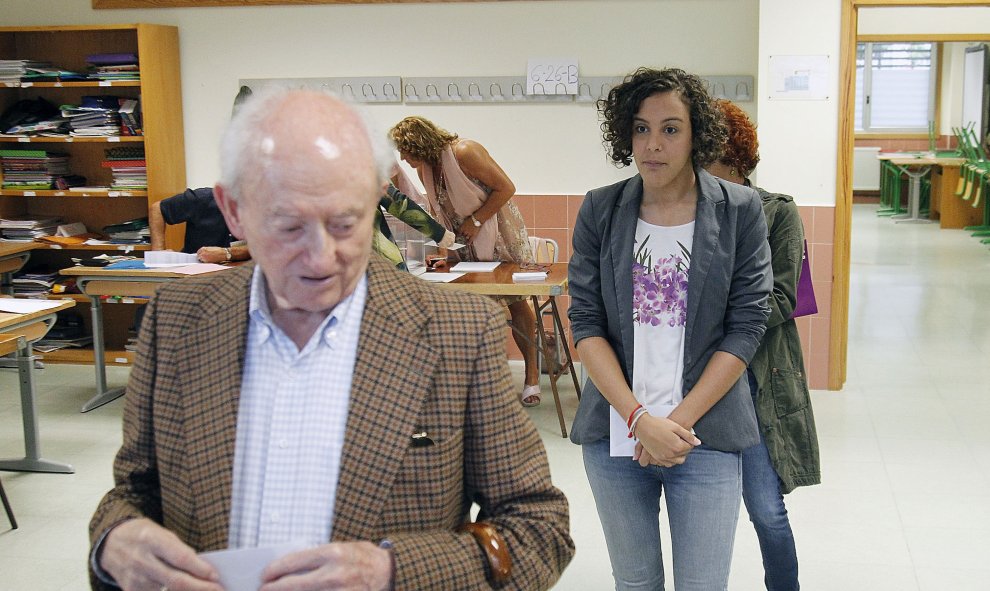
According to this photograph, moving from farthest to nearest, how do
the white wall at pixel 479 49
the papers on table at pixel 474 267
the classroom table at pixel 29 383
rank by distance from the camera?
1. the white wall at pixel 479 49
2. the papers on table at pixel 474 267
3. the classroom table at pixel 29 383

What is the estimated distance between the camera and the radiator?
1695 cm

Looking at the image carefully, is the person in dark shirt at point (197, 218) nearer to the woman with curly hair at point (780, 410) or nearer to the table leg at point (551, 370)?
the table leg at point (551, 370)

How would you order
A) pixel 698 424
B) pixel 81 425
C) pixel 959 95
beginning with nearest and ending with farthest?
1. pixel 698 424
2. pixel 81 425
3. pixel 959 95

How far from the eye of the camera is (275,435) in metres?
1.31

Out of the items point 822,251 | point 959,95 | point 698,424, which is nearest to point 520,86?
point 822,251

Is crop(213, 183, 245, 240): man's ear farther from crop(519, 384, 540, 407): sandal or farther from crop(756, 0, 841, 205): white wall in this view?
crop(756, 0, 841, 205): white wall

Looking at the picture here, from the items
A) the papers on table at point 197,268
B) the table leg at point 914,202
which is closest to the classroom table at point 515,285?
the papers on table at point 197,268

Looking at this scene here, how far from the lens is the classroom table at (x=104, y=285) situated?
5312 millimetres

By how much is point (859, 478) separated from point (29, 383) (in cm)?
365

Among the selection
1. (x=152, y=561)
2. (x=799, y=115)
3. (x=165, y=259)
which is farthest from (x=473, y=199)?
(x=152, y=561)

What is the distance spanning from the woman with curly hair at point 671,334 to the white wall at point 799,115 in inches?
136

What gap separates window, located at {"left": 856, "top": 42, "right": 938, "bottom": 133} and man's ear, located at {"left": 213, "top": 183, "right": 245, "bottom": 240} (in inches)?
683

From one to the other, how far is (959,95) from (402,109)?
12.7 metres

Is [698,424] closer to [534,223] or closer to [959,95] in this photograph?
[534,223]
